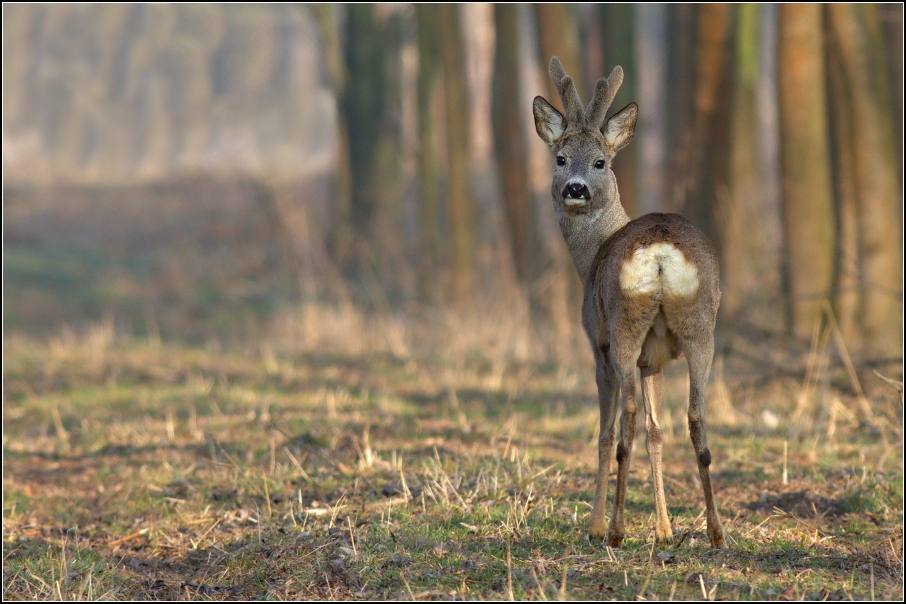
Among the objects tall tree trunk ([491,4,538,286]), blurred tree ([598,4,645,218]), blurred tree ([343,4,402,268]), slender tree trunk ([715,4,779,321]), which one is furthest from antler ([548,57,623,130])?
blurred tree ([343,4,402,268])

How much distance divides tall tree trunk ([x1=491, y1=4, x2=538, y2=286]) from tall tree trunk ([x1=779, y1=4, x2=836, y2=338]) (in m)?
5.15

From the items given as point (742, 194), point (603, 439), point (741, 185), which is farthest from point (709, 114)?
point (603, 439)

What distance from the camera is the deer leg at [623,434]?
488 cm

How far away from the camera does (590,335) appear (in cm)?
539

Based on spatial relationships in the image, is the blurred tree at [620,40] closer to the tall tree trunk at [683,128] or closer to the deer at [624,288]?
the tall tree trunk at [683,128]

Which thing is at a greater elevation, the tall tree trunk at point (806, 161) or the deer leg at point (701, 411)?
the tall tree trunk at point (806, 161)

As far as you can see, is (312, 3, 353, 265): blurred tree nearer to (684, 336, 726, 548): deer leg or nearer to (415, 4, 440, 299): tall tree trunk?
(415, 4, 440, 299): tall tree trunk

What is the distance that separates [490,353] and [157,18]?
210ft

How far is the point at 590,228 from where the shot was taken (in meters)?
5.55

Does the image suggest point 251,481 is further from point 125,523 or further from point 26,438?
point 26,438

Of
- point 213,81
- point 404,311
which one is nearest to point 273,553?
point 404,311

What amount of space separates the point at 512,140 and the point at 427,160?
4790mm

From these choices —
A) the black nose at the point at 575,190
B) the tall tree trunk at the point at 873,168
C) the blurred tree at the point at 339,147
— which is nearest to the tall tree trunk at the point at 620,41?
the tall tree trunk at the point at 873,168

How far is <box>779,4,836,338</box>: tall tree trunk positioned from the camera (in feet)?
32.2
